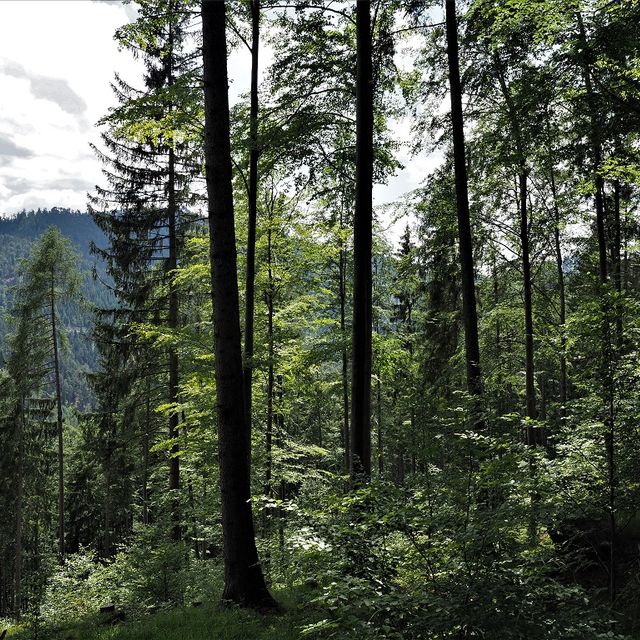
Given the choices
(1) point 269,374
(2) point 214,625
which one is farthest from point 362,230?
(1) point 269,374

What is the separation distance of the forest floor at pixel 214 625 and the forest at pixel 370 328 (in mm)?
46

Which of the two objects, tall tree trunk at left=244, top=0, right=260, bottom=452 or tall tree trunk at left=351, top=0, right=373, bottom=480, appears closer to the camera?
tall tree trunk at left=351, top=0, right=373, bottom=480

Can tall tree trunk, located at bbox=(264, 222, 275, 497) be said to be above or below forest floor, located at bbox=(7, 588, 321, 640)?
above

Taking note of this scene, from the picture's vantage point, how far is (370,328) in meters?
7.34

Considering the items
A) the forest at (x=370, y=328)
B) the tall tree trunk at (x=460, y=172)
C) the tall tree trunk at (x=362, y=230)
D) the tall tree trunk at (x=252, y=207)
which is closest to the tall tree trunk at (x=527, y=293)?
the forest at (x=370, y=328)

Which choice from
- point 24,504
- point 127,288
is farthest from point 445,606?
point 24,504

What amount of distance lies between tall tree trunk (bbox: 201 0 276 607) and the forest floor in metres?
0.30

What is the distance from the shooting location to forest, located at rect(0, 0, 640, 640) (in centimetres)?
375

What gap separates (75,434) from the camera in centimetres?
3806

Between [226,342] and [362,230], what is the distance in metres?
2.50

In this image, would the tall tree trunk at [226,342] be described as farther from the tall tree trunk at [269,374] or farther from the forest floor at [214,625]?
the tall tree trunk at [269,374]

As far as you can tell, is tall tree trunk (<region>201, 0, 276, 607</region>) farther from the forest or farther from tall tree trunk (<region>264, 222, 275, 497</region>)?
tall tree trunk (<region>264, 222, 275, 497</region>)

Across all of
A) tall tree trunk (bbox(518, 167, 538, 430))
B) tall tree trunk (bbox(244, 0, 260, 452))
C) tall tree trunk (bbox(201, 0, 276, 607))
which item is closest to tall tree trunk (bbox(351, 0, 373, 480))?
tall tree trunk (bbox(201, 0, 276, 607))

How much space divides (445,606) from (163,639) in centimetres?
423
